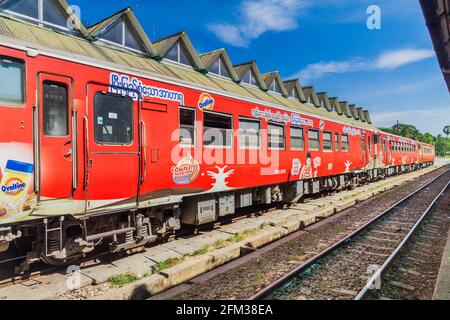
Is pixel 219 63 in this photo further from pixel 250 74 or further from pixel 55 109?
pixel 55 109

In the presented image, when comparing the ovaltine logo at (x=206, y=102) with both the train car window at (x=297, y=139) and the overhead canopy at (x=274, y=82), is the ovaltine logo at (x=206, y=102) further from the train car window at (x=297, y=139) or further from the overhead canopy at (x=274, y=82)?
the overhead canopy at (x=274, y=82)

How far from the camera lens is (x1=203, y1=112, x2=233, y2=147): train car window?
786 centimetres

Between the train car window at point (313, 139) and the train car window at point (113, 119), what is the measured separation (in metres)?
8.57

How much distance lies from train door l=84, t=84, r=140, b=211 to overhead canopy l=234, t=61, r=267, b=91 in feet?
48.4

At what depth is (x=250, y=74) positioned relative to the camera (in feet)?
69.0

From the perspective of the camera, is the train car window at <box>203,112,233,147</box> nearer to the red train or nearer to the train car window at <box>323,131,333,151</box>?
the red train

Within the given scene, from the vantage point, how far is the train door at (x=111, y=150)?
536cm

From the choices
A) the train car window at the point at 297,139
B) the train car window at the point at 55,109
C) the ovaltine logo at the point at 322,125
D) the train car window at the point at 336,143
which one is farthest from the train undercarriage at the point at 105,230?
the train car window at the point at 336,143

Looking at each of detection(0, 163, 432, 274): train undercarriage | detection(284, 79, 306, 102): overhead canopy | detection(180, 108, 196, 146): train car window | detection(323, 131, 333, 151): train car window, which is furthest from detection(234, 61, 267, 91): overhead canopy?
detection(180, 108, 196, 146): train car window

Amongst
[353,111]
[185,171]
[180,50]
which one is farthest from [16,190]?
[353,111]

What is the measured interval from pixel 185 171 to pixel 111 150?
1.94 metres

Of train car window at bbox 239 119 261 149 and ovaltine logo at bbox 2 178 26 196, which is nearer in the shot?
ovaltine logo at bbox 2 178 26 196
